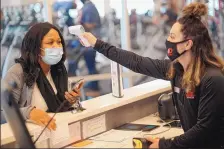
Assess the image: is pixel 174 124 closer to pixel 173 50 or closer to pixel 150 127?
pixel 150 127

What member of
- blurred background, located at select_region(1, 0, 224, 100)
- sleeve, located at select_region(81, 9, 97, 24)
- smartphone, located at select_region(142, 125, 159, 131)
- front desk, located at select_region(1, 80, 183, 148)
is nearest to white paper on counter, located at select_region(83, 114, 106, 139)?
front desk, located at select_region(1, 80, 183, 148)

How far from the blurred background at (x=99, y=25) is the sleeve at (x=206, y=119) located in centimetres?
169

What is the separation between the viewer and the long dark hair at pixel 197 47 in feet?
7.38

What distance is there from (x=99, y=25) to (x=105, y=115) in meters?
2.64

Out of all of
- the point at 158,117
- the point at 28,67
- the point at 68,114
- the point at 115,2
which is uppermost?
the point at 115,2

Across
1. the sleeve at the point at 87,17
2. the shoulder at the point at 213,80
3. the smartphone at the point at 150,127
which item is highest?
the sleeve at the point at 87,17

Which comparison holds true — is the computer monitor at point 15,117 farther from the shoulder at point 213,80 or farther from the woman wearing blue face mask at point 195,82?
the shoulder at point 213,80

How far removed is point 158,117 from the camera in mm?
2889

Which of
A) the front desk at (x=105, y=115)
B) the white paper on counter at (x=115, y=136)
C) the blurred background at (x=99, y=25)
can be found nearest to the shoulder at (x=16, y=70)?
the front desk at (x=105, y=115)

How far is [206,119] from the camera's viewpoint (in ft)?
7.09

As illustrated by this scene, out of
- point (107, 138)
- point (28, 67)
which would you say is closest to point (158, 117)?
point (107, 138)

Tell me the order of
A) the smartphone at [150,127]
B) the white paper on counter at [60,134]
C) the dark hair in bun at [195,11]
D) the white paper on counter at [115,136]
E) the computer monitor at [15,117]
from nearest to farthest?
the computer monitor at [15,117], the white paper on counter at [60,134], the dark hair in bun at [195,11], the white paper on counter at [115,136], the smartphone at [150,127]

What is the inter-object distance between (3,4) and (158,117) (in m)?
1.89

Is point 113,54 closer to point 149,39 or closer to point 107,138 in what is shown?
point 107,138
